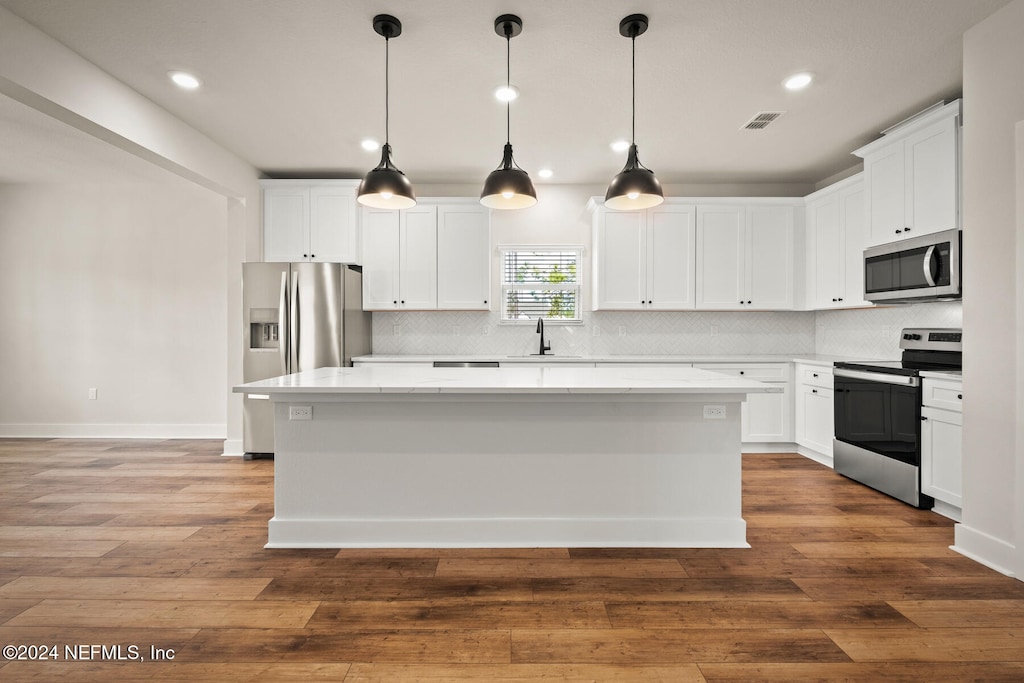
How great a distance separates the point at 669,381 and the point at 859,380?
2041mm

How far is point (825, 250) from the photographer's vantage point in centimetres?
455

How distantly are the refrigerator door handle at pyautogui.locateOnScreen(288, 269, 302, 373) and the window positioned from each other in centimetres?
198

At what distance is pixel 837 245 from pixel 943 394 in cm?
184

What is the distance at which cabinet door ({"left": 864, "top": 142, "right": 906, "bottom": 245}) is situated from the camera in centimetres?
350

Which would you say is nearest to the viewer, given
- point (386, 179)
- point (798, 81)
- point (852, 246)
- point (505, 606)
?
point (505, 606)

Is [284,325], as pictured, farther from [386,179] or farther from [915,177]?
[915,177]

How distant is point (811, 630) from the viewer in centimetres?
189

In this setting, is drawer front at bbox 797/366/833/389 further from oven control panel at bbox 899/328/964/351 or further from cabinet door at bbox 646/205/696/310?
cabinet door at bbox 646/205/696/310

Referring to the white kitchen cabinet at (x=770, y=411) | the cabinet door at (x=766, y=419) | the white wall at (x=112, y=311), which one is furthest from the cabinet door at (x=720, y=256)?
the white wall at (x=112, y=311)

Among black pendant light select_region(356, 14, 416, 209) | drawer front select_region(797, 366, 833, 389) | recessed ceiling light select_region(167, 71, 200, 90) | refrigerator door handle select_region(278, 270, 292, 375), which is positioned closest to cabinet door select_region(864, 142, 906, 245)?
drawer front select_region(797, 366, 833, 389)

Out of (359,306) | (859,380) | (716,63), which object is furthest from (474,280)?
(859,380)

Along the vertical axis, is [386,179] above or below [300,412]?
above

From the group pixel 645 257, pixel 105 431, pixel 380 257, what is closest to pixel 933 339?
pixel 645 257

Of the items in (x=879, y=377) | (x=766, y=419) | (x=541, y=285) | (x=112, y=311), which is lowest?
(x=766, y=419)
